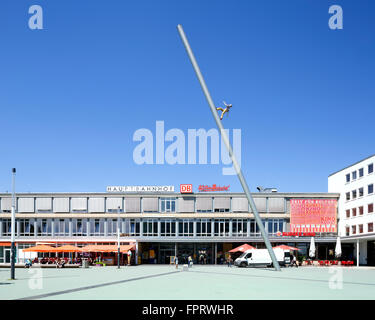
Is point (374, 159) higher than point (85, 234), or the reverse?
point (374, 159)

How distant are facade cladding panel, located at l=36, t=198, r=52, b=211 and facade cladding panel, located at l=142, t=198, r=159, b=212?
562 inches

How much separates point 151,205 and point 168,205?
255cm

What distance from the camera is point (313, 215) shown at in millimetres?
70000

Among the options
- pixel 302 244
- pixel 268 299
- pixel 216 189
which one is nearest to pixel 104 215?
pixel 216 189

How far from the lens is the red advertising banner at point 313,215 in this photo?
229 ft

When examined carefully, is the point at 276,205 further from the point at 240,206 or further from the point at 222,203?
the point at 222,203

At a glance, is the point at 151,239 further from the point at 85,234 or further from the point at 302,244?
the point at 302,244

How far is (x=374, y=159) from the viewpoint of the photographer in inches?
2336

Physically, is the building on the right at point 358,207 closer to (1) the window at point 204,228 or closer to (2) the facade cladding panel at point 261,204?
(2) the facade cladding panel at point 261,204

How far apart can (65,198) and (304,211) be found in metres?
35.8

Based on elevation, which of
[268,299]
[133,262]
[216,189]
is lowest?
[133,262]

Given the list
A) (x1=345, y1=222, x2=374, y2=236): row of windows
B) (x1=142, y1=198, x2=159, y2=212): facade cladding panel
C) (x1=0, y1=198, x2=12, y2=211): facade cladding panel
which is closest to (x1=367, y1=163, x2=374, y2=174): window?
(x1=345, y1=222, x2=374, y2=236): row of windows

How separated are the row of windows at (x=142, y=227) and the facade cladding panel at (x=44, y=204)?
181 cm
